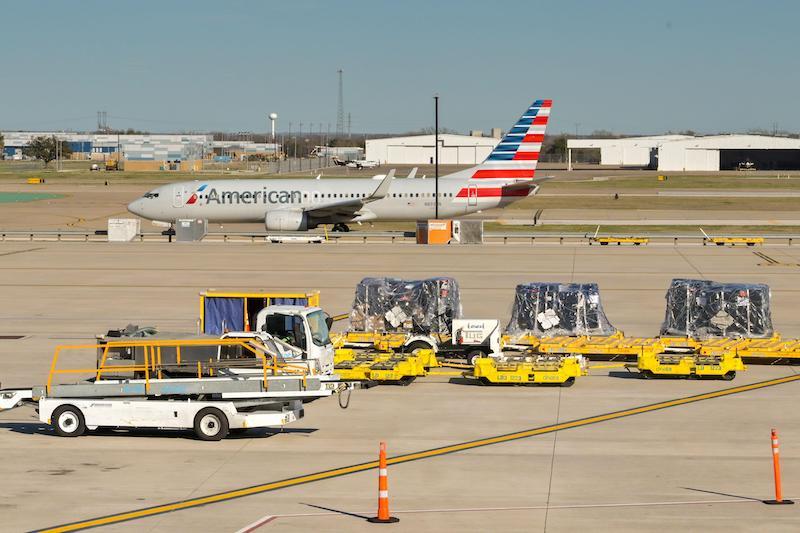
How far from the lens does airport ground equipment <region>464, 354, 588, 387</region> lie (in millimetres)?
27328

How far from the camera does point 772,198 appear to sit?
353 feet

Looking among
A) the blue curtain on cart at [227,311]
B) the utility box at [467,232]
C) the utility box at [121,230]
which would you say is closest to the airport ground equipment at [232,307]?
the blue curtain on cart at [227,311]

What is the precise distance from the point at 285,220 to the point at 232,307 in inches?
1502

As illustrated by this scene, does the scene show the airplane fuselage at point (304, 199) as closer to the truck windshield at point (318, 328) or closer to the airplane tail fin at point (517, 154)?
the airplane tail fin at point (517, 154)

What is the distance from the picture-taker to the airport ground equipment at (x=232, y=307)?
2911cm

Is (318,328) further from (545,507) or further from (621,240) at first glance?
(621,240)

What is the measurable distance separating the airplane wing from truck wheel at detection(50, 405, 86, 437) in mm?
45422

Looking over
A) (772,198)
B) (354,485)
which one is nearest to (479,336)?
(354,485)

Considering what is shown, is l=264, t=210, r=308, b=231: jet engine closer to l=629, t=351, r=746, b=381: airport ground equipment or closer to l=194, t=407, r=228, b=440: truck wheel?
l=629, t=351, r=746, b=381: airport ground equipment

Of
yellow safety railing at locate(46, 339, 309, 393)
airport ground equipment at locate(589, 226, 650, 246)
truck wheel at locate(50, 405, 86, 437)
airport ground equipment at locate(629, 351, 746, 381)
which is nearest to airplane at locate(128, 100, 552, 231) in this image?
airport ground equipment at locate(589, 226, 650, 246)

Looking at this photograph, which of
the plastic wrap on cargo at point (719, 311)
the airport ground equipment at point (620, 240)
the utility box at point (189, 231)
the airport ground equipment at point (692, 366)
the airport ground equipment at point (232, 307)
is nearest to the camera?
the airport ground equipment at point (692, 366)

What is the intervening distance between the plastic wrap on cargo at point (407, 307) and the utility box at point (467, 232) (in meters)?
31.3

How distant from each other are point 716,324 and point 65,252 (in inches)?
1489

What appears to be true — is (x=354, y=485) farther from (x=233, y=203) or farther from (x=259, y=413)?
(x=233, y=203)
